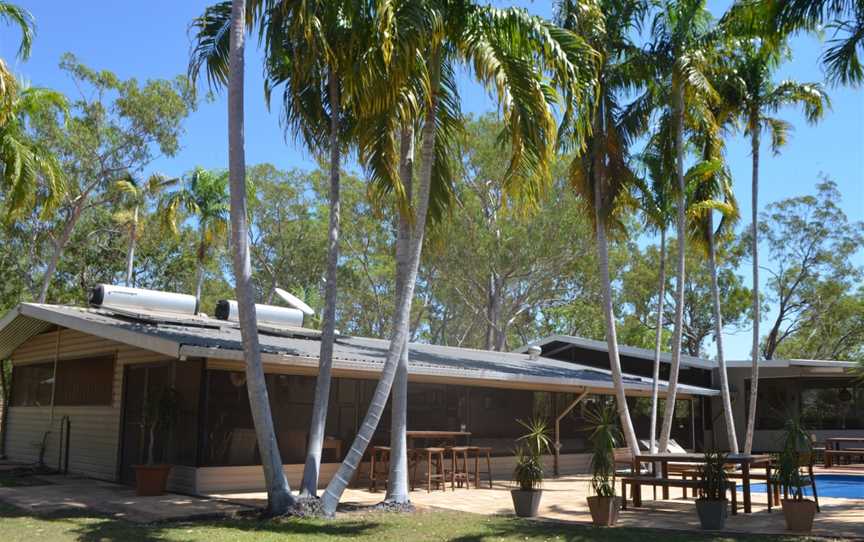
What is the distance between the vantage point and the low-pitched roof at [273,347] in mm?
10828

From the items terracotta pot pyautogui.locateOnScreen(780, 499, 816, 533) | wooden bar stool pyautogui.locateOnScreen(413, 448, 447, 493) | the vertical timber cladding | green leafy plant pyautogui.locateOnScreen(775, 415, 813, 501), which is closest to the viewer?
terracotta pot pyautogui.locateOnScreen(780, 499, 816, 533)

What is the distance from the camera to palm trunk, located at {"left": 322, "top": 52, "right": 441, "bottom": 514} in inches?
377

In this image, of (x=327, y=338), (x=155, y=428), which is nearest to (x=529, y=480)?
(x=327, y=338)

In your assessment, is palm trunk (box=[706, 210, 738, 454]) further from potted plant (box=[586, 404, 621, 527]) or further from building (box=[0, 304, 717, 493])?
potted plant (box=[586, 404, 621, 527])

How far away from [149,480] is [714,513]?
7.51 m

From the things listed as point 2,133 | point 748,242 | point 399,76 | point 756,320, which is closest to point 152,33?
point 2,133

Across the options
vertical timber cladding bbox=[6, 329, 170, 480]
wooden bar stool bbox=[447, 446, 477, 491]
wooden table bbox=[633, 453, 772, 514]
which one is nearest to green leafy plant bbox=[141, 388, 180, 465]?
vertical timber cladding bbox=[6, 329, 170, 480]

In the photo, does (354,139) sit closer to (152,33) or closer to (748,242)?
(152,33)

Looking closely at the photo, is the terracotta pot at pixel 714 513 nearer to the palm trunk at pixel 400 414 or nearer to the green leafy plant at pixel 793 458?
the green leafy plant at pixel 793 458

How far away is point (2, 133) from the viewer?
14.3 metres

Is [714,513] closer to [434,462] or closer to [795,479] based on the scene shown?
[795,479]

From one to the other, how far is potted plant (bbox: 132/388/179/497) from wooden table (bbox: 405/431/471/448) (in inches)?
138

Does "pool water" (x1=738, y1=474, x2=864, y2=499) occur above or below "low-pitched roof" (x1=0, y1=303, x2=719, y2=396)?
below

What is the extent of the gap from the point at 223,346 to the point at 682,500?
7393mm
